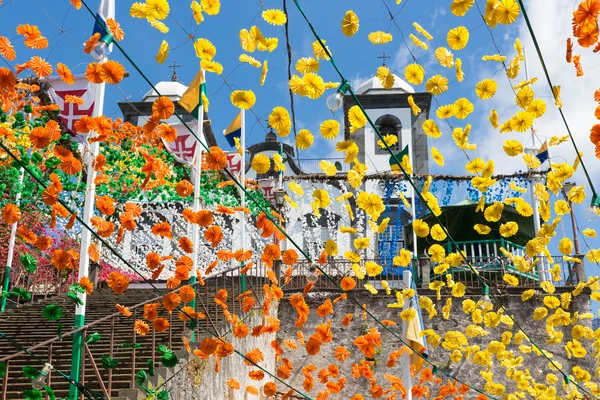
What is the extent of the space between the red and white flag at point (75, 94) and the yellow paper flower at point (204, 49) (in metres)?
2.99

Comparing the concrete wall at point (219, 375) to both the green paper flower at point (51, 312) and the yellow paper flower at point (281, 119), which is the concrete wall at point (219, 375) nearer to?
the green paper flower at point (51, 312)

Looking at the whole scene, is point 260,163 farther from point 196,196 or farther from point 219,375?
point 219,375

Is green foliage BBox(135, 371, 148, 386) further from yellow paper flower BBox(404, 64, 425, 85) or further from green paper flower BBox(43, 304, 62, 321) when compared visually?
yellow paper flower BBox(404, 64, 425, 85)

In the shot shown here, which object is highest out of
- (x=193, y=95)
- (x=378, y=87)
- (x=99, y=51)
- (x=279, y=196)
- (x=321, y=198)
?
(x=378, y=87)

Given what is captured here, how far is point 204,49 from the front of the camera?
5258 millimetres

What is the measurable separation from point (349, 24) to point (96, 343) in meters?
5.77

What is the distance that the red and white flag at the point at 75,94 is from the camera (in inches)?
315


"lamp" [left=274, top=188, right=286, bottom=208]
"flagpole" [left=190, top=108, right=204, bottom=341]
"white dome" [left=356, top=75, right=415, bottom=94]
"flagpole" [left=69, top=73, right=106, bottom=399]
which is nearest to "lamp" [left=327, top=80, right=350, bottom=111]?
"flagpole" [left=69, top=73, right=106, bottom=399]

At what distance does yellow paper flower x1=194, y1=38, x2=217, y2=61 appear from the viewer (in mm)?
5203

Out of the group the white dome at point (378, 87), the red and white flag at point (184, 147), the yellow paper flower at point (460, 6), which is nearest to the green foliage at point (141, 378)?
the yellow paper flower at point (460, 6)

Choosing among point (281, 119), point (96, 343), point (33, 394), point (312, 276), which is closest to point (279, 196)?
point (312, 276)

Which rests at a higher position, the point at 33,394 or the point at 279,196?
the point at 279,196

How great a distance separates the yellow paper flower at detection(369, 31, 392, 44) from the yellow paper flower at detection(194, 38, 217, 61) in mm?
1253

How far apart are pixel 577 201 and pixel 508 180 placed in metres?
11.2
